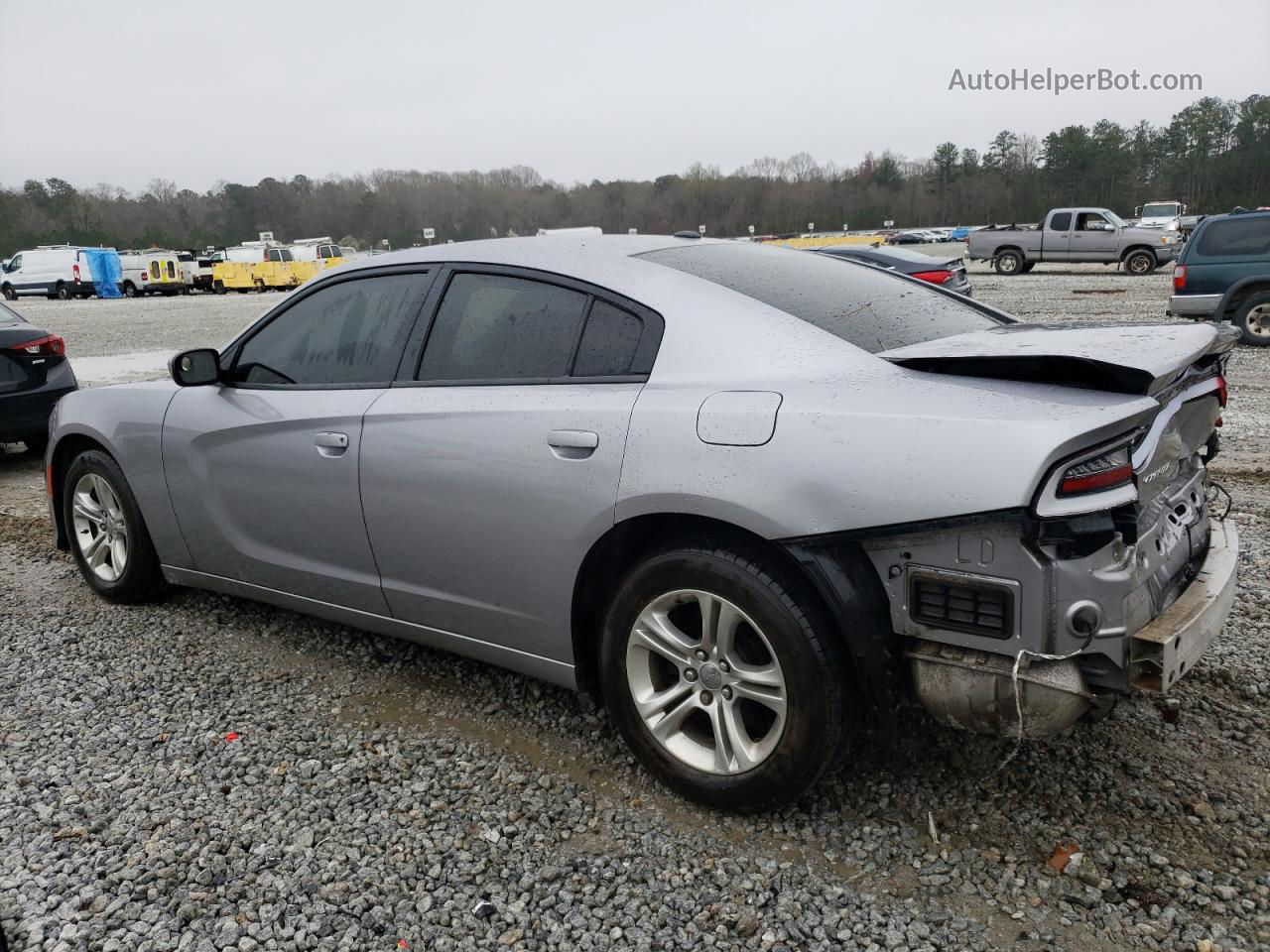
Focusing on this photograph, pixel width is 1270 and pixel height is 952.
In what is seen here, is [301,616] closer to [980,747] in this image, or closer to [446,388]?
[446,388]

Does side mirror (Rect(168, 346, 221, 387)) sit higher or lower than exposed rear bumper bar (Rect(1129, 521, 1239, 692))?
higher

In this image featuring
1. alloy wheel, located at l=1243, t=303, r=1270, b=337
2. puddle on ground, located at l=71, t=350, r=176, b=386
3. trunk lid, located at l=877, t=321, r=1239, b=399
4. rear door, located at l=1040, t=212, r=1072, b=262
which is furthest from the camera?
rear door, located at l=1040, t=212, r=1072, b=262

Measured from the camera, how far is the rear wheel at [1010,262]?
93.2ft

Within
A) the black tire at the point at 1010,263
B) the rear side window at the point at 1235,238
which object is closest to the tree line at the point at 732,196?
the black tire at the point at 1010,263

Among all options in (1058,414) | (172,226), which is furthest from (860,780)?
(172,226)

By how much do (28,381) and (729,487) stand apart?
699 centimetres

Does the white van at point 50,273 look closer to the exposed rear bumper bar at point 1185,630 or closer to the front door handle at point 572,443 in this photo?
the front door handle at point 572,443

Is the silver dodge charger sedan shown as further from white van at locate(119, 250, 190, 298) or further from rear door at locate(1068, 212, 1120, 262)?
white van at locate(119, 250, 190, 298)

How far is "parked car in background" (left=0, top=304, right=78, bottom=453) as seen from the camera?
7.24 meters

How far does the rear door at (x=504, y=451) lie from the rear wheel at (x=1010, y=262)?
1118 inches

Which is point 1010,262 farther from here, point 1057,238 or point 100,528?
point 100,528

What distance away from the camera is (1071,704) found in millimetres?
2199

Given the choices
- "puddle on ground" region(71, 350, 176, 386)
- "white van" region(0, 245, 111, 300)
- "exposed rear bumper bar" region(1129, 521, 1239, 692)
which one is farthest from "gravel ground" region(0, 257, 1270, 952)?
"white van" region(0, 245, 111, 300)

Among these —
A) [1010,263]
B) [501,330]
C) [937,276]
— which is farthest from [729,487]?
[1010,263]
